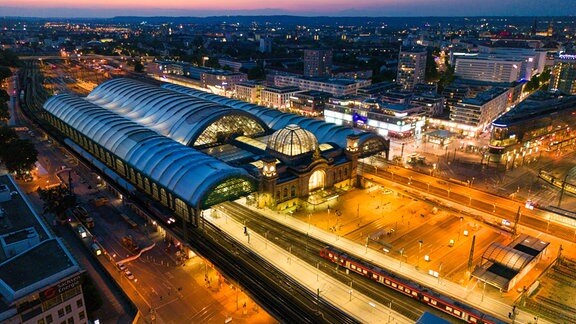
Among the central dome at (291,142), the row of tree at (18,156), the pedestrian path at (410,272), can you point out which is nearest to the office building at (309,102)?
the central dome at (291,142)

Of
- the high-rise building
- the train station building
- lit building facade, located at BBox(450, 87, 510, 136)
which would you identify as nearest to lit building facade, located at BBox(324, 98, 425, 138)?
lit building facade, located at BBox(450, 87, 510, 136)

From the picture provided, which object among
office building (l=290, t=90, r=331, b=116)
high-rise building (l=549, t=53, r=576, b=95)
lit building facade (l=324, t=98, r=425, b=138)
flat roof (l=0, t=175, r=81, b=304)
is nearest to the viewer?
flat roof (l=0, t=175, r=81, b=304)

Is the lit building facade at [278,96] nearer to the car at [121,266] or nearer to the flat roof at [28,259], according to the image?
the car at [121,266]

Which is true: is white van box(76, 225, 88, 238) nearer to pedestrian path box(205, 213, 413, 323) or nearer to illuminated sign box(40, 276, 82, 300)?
pedestrian path box(205, 213, 413, 323)

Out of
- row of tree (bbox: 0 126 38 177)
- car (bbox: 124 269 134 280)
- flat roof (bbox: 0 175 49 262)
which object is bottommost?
car (bbox: 124 269 134 280)

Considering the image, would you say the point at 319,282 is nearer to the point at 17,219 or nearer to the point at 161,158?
the point at 161,158

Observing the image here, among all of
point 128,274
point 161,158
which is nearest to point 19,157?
point 161,158
